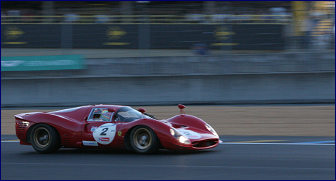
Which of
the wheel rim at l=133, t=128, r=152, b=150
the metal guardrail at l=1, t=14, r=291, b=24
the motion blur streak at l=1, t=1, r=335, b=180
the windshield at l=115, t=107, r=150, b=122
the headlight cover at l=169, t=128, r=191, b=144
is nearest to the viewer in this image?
the headlight cover at l=169, t=128, r=191, b=144

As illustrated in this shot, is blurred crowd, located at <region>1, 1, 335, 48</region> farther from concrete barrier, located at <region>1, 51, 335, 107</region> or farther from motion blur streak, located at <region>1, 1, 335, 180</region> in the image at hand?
concrete barrier, located at <region>1, 51, 335, 107</region>

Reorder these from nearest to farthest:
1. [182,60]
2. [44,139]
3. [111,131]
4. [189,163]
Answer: [189,163] < [111,131] < [44,139] < [182,60]

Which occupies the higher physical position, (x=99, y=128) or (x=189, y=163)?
(x=99, y=128)

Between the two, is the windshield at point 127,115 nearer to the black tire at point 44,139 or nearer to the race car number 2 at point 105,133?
Result: the race car number 2 at point 105,133

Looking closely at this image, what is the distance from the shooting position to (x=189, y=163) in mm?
7098

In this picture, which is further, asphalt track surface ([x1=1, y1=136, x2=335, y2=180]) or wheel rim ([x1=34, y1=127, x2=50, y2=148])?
wheel rim ([x1=34, y1=127, x2=50, y2=148])

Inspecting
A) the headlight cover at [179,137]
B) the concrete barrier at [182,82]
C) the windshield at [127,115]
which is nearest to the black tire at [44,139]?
the windshield at [127,115]

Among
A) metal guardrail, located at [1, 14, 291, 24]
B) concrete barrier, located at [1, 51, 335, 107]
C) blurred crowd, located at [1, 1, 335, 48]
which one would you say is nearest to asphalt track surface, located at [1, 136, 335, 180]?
concrete barrier, located at [1, 51, 335, 107]

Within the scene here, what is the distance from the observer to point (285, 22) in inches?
794

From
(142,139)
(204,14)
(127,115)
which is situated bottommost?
(142,139)

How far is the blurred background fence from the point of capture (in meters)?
18.7

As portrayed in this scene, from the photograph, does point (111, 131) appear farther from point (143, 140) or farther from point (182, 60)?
point (182, 60)

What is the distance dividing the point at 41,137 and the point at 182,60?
10.9 metres

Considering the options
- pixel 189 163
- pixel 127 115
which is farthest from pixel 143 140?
pixel 189 163
